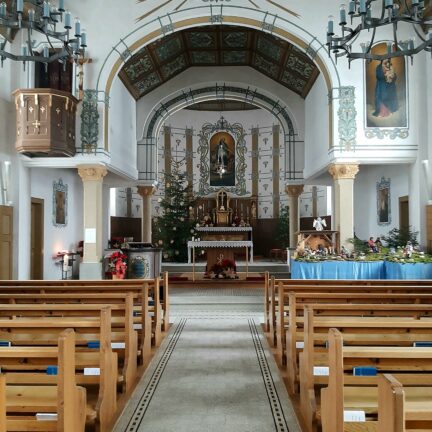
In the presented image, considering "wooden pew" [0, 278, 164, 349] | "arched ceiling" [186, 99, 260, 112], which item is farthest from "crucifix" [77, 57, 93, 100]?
"arched ceiling" [186, 99, 260, 112]

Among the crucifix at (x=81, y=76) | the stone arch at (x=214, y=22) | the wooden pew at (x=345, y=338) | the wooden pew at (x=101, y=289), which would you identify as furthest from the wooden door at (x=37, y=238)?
the wooden pew at (x=345, y=338)

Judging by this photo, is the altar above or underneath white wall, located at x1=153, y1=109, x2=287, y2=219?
underneath

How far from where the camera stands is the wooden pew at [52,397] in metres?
2.34

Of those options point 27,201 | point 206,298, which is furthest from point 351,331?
point 27,201

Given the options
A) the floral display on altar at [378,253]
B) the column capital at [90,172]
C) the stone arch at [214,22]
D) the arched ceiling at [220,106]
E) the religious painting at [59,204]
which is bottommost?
the floral display on altar at [378,253]

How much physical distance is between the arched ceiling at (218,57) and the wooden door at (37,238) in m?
4.43

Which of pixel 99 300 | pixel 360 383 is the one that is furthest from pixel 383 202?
pixel 360 383

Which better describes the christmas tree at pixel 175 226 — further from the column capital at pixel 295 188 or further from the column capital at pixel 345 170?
the column capital at pixel 345 170

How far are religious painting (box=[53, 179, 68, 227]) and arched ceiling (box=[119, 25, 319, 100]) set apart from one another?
3.59m

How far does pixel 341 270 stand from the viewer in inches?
388

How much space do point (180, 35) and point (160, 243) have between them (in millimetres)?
7593

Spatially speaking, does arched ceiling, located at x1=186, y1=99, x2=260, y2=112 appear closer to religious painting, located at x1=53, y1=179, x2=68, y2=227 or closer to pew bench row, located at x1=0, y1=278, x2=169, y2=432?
religious painting, located at x1=53, y1=179, x2=68, y2=227

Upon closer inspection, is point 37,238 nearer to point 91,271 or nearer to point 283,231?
point 91,271

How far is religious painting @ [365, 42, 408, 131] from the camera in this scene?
11422mm
